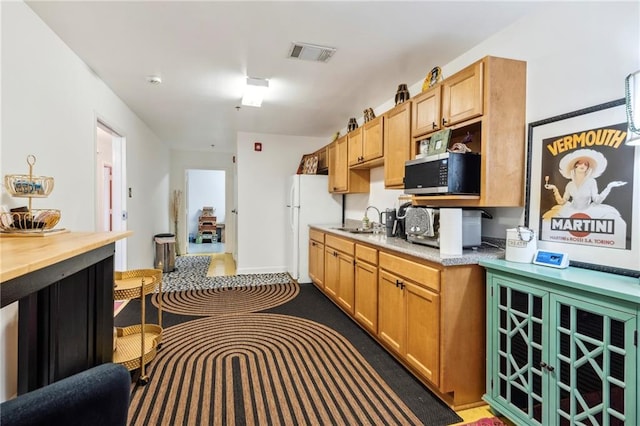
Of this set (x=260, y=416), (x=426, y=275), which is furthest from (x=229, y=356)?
(x=426, y=275)

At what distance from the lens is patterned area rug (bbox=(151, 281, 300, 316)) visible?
138 inches

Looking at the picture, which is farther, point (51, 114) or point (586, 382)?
point (51, 114)

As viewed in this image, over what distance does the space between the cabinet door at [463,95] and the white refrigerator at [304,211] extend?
2.65m

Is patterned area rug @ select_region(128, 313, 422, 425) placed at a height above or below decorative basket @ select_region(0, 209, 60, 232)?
below

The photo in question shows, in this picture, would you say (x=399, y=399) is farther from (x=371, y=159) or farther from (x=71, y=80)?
(x=71, y=80)

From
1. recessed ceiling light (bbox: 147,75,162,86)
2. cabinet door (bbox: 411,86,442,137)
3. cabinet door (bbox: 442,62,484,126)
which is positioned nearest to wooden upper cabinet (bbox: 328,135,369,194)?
cabinet door (bbox: 411,86,442,137)

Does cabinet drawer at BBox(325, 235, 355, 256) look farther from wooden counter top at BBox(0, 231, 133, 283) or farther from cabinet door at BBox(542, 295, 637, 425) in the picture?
wooden counter top at BBox(0, 231, 133, 283)

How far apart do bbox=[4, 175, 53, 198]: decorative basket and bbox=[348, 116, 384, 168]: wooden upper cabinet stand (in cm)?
264

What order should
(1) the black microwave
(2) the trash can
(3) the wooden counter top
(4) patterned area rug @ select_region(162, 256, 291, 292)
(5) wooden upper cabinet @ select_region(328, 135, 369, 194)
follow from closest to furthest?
(3) the wooden counter top, (1) the black microwave, (5) wooden upper cabinet @ select_region(328, 135, 369, 194), (4) patterned area rug @ select_region(162, 256, 291, 292), (2) the trash can

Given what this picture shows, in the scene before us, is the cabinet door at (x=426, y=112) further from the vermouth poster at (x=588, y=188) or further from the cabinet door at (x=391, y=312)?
the cabinet door at (x=391, y=312)

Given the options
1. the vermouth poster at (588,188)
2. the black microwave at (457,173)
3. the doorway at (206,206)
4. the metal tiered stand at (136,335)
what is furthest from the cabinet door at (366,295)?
the doorway at (206,206)

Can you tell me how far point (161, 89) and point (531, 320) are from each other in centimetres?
370

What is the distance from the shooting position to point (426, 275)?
78.5 inches

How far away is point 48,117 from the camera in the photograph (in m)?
2.12
